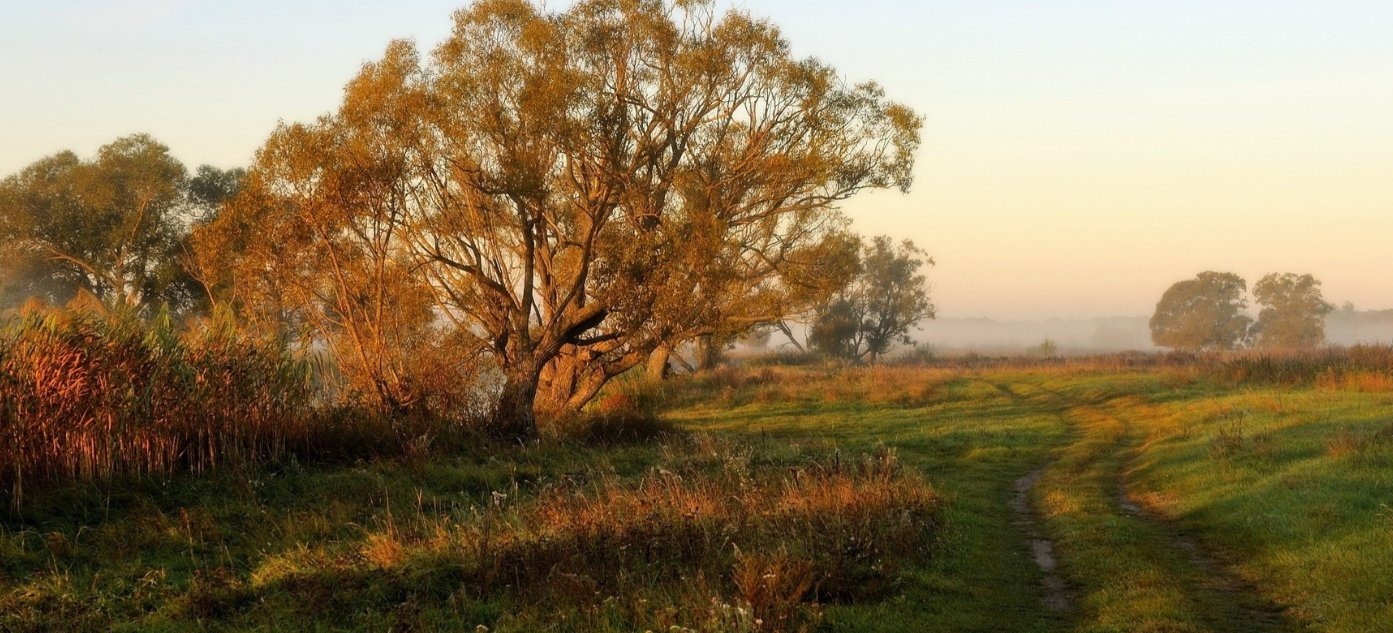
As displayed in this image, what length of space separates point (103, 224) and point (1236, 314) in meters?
103

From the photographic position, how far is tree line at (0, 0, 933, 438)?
872 inches

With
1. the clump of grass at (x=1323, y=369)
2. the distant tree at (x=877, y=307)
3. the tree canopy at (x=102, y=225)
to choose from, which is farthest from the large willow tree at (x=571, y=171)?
the distant tree at (x=877, y=307)

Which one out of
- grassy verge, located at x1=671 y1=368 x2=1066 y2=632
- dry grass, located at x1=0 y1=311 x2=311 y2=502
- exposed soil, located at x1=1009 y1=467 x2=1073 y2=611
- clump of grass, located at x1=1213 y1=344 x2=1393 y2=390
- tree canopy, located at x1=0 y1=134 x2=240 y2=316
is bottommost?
exposed soil, located at x1=1009 y1=467 x2=1073 y2=611

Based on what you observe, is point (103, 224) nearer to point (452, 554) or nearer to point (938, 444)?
point (938, 444)

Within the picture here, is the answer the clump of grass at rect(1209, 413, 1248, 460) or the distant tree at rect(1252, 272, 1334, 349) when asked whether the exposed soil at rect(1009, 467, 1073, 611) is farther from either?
the distant tree at rect(1252, 272, 1334, 349)

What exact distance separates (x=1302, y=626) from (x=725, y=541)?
5740mm

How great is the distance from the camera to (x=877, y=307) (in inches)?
3137

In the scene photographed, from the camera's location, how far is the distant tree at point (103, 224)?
48500 mm

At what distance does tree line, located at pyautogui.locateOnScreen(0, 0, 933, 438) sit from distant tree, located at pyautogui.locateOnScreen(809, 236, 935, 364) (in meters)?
43.1

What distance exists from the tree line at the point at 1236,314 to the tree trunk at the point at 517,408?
90250 millimetres

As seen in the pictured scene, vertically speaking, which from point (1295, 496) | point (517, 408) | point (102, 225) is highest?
point (102, 225)

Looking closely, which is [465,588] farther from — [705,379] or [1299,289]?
[1299,289]

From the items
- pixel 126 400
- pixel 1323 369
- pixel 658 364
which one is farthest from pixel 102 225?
pixel 1323 369

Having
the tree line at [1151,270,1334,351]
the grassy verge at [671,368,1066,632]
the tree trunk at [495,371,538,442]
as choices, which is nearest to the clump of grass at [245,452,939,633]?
the grassy verge at [671,368,1066,632]
